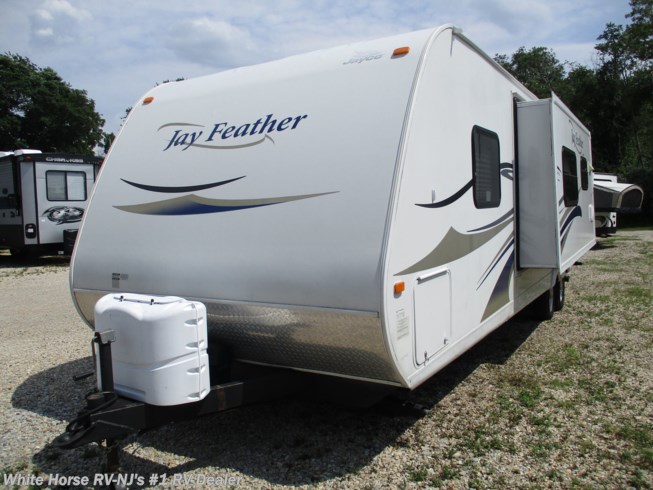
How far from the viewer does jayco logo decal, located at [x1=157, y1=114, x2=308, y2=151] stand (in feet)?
12.1

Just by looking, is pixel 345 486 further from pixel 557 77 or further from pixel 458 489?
pixel 557 77

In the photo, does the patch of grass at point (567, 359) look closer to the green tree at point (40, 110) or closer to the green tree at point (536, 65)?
the green tree at point (40, 110)

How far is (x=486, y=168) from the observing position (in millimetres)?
4523

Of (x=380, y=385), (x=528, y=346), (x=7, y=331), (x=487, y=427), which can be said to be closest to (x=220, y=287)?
(x=380, y=385)

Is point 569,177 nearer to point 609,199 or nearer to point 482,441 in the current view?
point 482,441

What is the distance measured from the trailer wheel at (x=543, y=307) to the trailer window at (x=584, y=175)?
5.47 ft

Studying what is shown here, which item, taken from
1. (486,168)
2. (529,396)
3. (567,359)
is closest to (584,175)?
(567,359)

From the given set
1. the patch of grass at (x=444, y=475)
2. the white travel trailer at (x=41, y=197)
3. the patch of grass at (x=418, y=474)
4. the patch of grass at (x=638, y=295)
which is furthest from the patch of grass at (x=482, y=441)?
the white travel trailer at (x=41, y=197)

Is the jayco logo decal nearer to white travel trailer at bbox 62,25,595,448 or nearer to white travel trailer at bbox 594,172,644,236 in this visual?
white travel trailer at bbox 62,25,595,448

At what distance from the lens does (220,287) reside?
3.54m

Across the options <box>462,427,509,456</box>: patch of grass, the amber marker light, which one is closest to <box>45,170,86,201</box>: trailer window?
the amber marker light

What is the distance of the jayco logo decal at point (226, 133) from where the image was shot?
12.1ft

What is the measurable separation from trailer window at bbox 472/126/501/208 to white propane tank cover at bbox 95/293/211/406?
229 centimetres

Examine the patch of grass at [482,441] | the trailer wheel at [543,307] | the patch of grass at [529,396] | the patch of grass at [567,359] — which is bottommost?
the patch of grass at [482,441]
